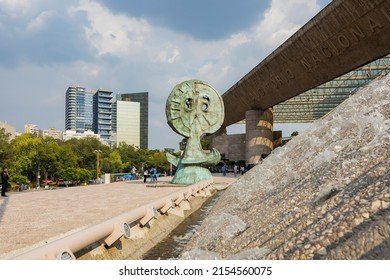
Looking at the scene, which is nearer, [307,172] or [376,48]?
[307,172]

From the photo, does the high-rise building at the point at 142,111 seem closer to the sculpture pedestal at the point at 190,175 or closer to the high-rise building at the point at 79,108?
the high-rise building at the point at 79,108

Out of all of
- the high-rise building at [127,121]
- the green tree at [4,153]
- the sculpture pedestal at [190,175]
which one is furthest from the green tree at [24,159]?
the high-rise building at [127,121]

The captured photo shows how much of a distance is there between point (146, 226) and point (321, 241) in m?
4.19

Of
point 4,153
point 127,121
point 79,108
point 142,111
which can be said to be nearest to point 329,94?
point 4,153

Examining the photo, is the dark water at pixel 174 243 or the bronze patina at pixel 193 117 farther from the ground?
the bronze patina at pixel 193 117

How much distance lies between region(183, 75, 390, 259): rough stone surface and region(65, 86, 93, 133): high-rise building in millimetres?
151743

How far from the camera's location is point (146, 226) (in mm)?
6734

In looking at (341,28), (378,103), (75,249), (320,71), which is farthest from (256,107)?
(75,249)

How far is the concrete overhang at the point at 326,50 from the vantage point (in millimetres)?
18641

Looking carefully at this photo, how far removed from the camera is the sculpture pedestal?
61.5ft

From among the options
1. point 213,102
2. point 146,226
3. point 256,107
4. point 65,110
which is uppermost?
point 65,110

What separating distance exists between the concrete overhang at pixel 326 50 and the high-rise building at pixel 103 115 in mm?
117808

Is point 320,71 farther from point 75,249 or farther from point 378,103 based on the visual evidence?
point 75,249

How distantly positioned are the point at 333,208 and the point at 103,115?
146141 millimetres
